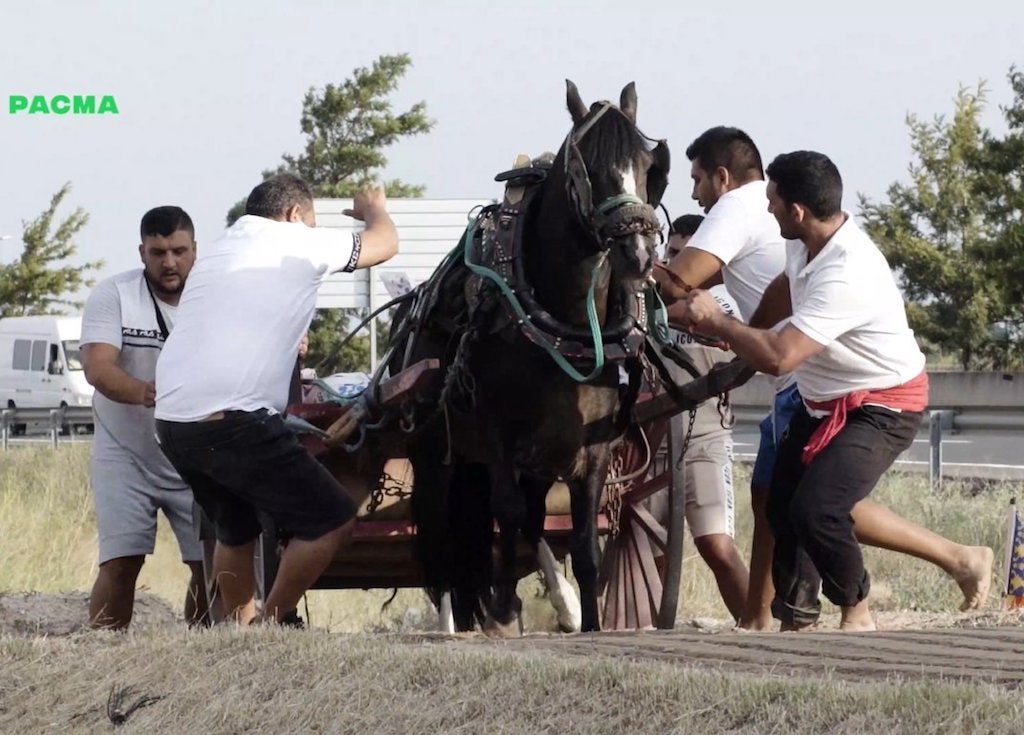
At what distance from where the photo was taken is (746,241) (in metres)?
7.82

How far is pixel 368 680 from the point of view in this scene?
17.9 feet

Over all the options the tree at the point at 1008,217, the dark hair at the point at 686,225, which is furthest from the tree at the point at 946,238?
the dark hair at the point at 686,225

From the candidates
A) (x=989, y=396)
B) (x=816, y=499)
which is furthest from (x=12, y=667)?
(x=989, y=396)

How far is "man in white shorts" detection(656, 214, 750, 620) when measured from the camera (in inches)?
344

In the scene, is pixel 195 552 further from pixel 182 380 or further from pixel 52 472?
pixel 52 472

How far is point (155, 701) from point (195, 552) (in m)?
2.84

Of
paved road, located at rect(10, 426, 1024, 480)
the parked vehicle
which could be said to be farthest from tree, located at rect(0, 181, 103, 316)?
paved road, located at rect(10, 426, 1024, 480)

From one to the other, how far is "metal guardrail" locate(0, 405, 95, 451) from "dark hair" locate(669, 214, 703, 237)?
1752 centimetres

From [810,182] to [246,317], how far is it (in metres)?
2.05

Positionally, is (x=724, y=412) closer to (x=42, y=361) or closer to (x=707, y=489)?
(x=707, y=489)

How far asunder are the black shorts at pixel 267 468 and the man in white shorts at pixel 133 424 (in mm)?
1059

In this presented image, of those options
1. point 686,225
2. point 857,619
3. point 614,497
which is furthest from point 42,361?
point 857,619

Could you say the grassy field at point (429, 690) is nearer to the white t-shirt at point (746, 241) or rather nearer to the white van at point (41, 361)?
the white t-shirt at point (746, 241)

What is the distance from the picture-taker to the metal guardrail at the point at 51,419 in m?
27.2
